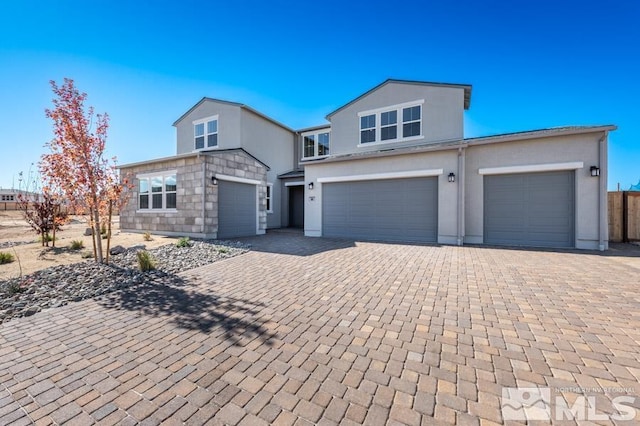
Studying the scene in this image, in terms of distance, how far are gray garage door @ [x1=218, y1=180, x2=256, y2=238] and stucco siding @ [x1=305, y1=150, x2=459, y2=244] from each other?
287cm

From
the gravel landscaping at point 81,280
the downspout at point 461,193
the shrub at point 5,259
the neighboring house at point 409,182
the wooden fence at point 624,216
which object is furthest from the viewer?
the wooden fence at point 624,216

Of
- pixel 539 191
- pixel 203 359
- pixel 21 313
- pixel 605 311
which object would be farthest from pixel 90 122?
pixel 539 191

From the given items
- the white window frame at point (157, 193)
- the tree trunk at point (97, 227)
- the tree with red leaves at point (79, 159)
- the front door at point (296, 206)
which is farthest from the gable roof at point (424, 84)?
the tree trunk at point (97, 227)

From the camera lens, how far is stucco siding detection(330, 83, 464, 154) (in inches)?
492

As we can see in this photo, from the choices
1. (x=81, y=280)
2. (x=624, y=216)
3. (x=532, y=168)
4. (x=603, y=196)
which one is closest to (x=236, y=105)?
(x=81, y=280)

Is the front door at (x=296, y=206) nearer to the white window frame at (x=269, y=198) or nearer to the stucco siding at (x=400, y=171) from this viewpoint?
the white window frame at (x=269, y=198)

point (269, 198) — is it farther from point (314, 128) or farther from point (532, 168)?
point (532, 168)

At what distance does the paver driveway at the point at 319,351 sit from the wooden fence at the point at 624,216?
8109 mm

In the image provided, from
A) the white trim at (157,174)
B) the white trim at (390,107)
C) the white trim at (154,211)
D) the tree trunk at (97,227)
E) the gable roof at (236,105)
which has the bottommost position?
the tree trunk at (97,227)

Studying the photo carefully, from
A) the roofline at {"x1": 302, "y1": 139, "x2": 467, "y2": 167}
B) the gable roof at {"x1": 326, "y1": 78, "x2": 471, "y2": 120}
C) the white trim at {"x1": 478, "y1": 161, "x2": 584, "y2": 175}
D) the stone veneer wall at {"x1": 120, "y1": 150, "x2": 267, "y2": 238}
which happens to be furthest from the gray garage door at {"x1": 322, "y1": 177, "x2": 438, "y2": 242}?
the gable roof at {"x1": 326, "y1": 78, "x2": 471, "y2": 120}

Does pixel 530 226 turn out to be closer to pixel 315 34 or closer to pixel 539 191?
pixel 539 191

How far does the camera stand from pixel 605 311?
12.0ft

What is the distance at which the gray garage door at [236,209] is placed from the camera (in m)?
11.4

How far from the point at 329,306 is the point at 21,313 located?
439 centimetres
